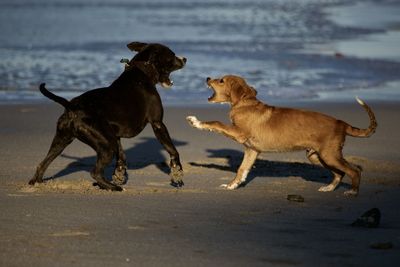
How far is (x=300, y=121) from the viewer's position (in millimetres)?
10062

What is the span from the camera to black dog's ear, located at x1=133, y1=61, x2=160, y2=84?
1053 centimetres

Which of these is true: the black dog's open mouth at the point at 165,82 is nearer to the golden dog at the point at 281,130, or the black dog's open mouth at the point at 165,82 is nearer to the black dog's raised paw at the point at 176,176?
the golden dog at the point at 281,130

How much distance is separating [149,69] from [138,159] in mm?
1815

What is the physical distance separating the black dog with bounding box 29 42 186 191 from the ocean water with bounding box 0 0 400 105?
6.44 metres

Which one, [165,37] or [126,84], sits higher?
[126,84]

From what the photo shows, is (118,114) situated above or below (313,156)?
above

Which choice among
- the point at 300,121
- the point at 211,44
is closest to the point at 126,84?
the point at 300,121

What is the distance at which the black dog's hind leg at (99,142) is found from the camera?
9477 mm

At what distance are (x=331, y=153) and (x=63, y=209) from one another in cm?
273

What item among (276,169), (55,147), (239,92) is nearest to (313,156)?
(239,92)

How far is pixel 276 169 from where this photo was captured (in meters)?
11.4

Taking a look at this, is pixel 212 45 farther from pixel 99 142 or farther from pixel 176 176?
pixel 99 142

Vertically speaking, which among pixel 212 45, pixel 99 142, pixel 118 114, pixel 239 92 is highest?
pixel 239 92

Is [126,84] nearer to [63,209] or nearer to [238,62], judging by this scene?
[63,209]
